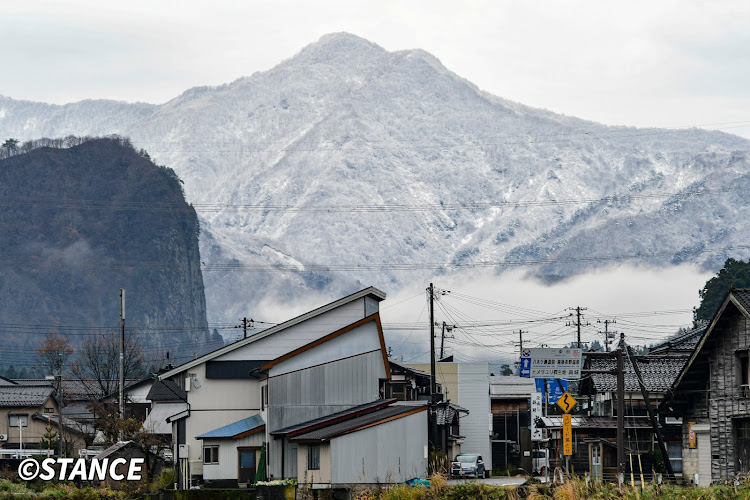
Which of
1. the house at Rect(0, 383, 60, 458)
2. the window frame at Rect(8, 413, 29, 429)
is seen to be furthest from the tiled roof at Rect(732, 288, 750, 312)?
the window frame at Rect(8, 413, 29, 429)

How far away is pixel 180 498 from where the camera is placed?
156ft

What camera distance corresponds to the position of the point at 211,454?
5466 cm

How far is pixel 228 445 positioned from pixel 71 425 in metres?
43.3

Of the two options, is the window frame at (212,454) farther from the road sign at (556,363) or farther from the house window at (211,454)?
the road sign at (556,363)

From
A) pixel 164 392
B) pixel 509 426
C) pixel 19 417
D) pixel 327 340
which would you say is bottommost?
pixel 509 426

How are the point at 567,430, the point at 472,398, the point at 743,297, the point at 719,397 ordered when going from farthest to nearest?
the point at 472,398 < the point at 567,430 < the point at 719,397 < the point at 743,297

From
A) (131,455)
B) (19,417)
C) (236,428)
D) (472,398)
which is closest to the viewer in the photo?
(236,428)

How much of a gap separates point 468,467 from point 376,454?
1816 centimetres

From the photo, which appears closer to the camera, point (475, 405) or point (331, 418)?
point (331, 418)

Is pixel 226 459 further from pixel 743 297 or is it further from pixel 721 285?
pixel 721 285

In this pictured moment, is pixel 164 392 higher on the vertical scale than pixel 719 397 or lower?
higher

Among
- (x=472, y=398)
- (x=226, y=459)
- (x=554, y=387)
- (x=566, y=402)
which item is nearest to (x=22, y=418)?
(x=472, y=398)

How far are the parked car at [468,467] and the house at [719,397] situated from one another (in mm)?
18653

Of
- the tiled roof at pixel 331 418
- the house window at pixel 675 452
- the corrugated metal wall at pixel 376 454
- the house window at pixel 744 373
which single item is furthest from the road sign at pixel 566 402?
the house window at pixel 675 452
